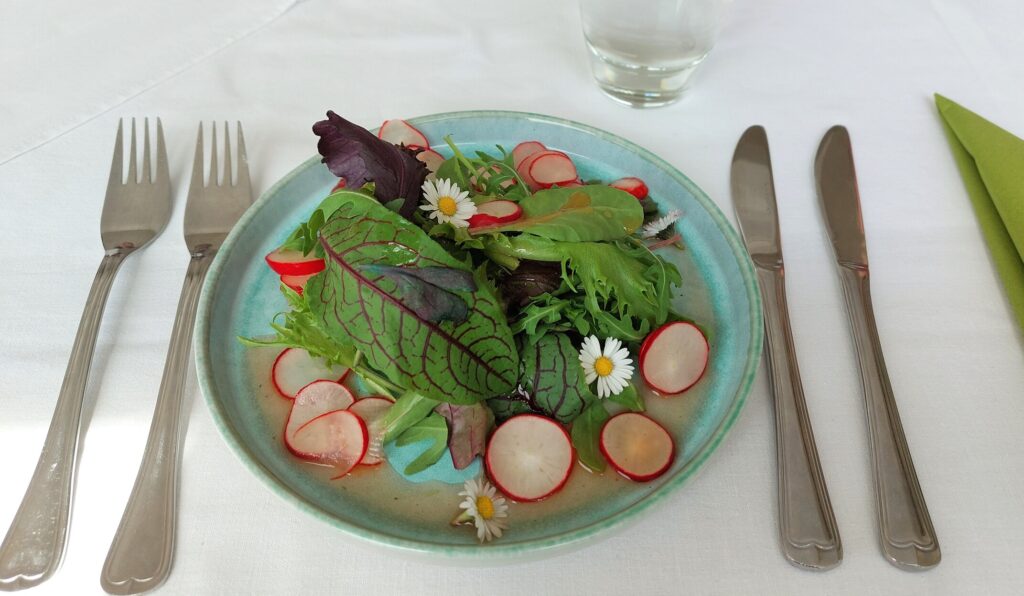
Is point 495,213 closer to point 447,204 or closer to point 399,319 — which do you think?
point 447,204

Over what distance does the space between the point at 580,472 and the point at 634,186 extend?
44cm

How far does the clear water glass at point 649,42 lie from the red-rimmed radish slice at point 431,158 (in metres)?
0.46

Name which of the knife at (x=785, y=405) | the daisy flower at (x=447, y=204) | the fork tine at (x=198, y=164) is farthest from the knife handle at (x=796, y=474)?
the fork tine at (x=198, y=164)

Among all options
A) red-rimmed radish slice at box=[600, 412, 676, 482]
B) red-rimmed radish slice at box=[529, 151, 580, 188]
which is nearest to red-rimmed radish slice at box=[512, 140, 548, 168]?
red-rimmed radish slice at box=[529, 151, 580, 188]

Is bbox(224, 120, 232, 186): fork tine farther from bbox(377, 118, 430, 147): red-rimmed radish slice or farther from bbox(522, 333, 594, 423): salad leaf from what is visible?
bbox(522, 333, 594, 423): salad leaf

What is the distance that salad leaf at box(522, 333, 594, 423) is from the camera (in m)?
0.77

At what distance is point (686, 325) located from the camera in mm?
812

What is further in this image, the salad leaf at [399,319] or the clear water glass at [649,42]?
the clear water glass at [649,42]

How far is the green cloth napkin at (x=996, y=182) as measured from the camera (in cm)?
99

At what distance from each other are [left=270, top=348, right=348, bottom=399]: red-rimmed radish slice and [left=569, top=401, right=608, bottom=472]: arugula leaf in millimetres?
297

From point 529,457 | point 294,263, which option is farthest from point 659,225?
→ point 294,263

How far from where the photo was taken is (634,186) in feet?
3.19

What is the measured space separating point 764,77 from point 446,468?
1.05 meters

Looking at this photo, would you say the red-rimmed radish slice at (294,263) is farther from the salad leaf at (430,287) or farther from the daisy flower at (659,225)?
the daisy flower at (659,225)
